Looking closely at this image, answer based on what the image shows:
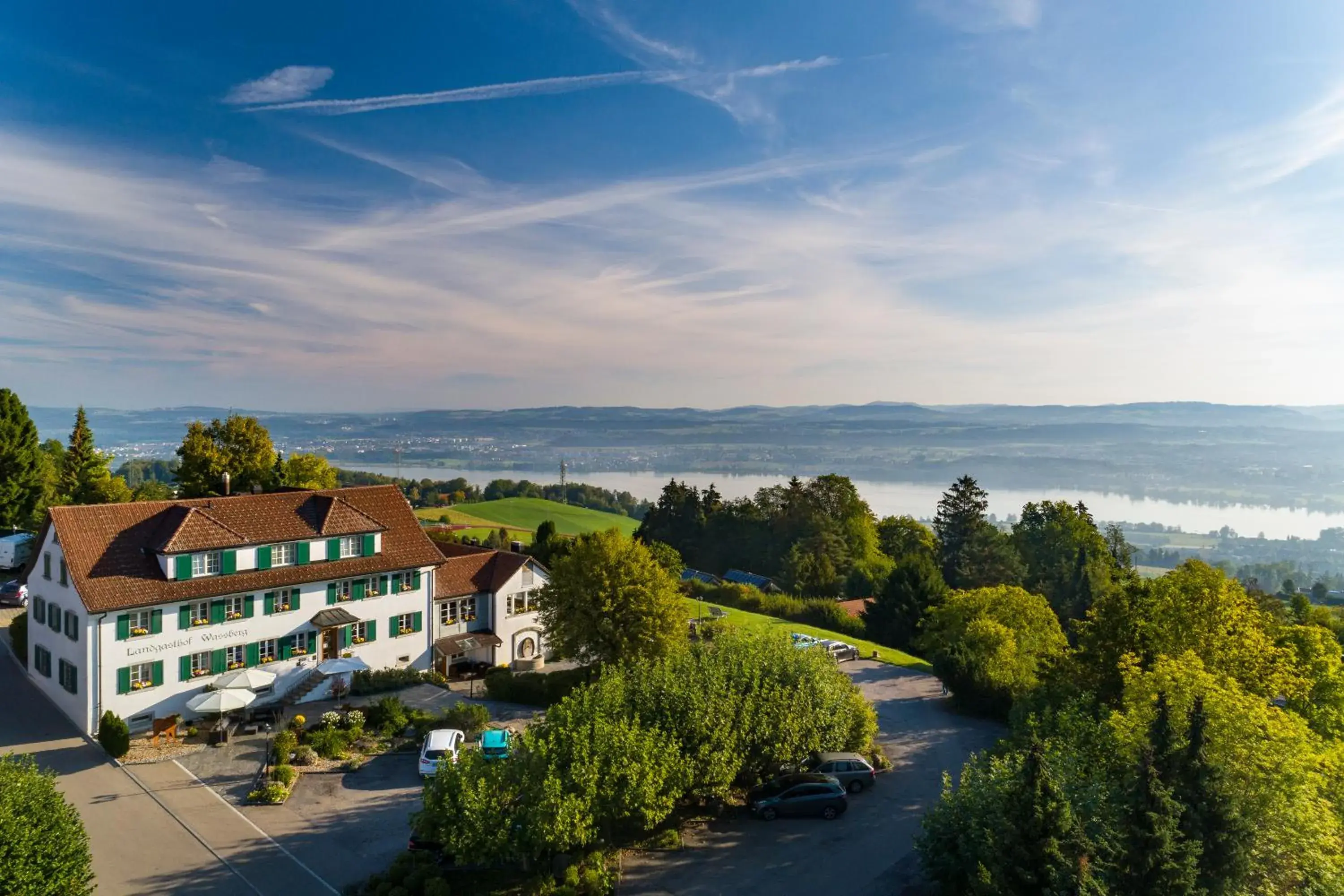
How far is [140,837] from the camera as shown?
20844 mm

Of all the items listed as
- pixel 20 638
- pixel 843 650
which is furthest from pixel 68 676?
pixel 843 650

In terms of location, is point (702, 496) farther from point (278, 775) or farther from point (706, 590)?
point (278, 775)

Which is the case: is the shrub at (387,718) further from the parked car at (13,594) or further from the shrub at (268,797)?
the parked car at (13,594)

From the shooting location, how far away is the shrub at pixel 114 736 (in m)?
25.4

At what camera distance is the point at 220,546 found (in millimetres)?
29875

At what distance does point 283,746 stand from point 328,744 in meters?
1.41

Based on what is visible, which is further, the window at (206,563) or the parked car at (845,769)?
the window at (206,563)

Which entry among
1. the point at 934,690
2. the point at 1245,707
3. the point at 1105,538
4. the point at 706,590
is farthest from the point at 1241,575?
the point at 1245,707

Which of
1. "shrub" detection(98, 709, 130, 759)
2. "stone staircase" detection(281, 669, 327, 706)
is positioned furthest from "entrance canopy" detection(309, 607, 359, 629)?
"shrub" detection(98, 709, 130, 759)

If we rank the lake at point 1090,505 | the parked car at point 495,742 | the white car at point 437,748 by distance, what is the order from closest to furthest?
the parked car at point 495,742, the white car at point 437,748, the lake at point 1090,505

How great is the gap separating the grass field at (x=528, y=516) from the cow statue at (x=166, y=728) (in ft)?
232

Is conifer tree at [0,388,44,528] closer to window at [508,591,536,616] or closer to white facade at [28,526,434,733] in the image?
white facade at [28,526,434,733]

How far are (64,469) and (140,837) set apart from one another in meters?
44.3

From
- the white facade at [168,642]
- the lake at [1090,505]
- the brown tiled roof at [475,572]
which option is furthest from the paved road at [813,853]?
the lake at [1090,505]
